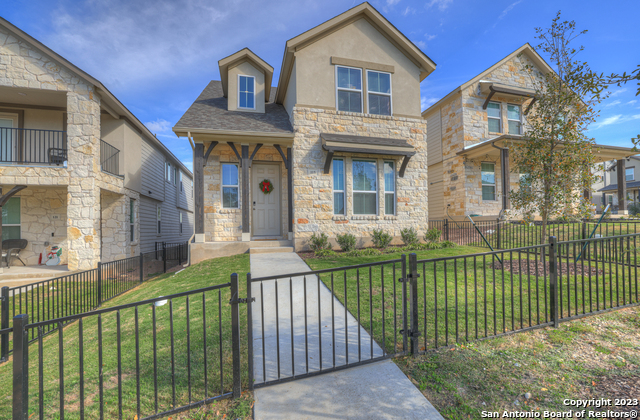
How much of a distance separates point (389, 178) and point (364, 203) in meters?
1.35

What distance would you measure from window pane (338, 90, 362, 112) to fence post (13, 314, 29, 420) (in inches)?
377

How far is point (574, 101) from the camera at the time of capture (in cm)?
664

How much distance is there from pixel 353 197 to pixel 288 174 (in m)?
2.44

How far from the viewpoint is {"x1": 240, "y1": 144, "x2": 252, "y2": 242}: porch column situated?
9039 millimetres

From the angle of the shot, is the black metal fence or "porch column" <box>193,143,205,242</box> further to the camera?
"porch column" <box>193,143,205,242</box>

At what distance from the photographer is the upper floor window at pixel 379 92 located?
1024 centimetres

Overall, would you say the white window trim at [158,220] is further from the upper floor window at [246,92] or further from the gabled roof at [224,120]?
the upper floor window at [246,92]

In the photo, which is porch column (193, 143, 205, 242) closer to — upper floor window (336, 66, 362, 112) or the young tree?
upper floor window (336, 66, 362, 112)

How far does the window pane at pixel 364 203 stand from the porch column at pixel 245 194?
3.69 meters

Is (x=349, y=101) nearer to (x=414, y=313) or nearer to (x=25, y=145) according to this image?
(x=414, y=313)

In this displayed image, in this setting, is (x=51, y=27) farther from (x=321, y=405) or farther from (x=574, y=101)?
(x=574, y=101)

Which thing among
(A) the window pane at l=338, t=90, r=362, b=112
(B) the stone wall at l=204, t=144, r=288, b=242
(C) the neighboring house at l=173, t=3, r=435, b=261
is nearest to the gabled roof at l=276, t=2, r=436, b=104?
(C) the neighboring house at l=173, t=3, r=435, b=261

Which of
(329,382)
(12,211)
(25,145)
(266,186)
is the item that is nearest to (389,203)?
(266,186)

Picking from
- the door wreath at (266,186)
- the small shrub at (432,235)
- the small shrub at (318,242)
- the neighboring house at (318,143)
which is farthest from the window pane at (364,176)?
the door wreath at (266,186)
